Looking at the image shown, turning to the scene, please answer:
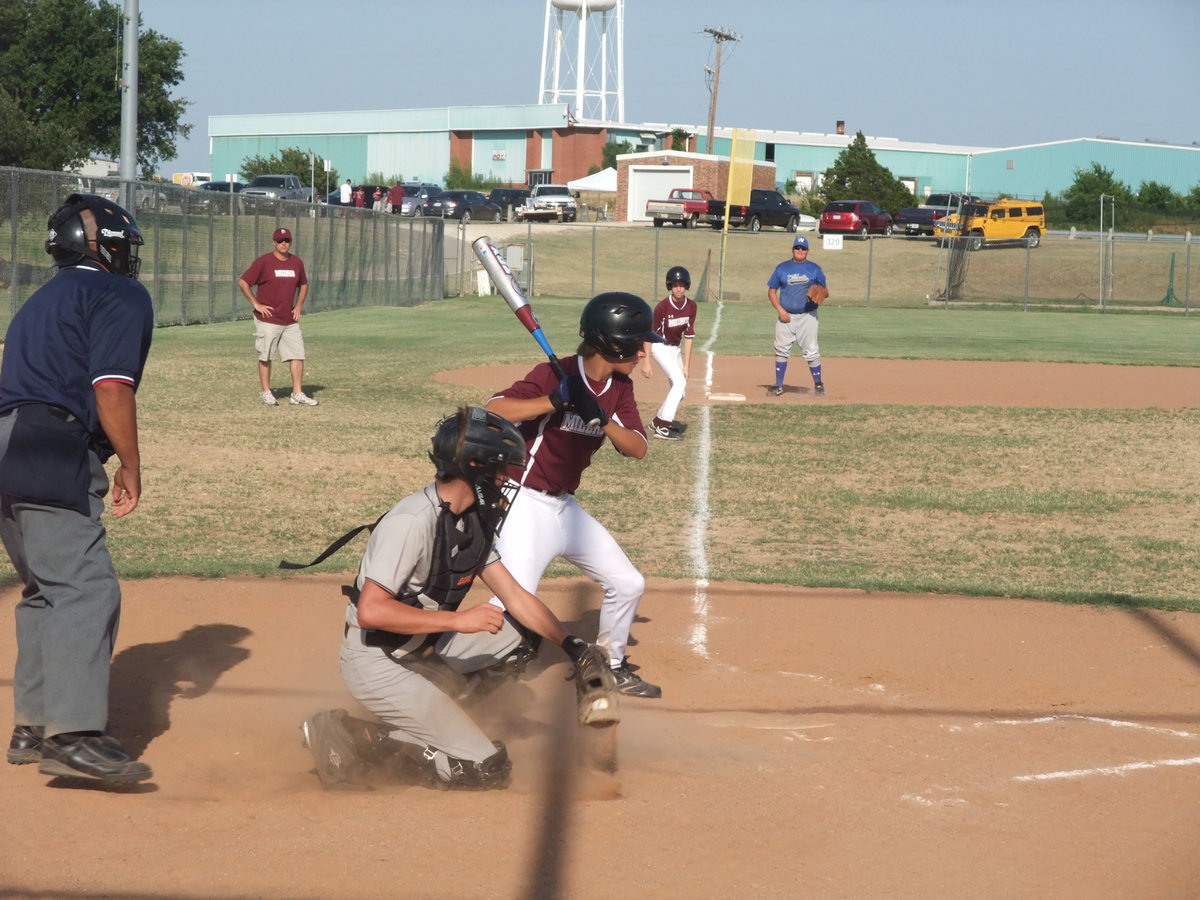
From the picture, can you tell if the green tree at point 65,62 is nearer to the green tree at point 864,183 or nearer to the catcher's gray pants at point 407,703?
the green tree at point 864,183

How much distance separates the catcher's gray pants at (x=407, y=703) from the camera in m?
4.59

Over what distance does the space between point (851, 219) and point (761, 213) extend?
12.9 ft

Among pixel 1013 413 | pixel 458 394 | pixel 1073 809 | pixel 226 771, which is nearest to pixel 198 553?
pixel 226 771

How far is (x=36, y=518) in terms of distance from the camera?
4.41 m

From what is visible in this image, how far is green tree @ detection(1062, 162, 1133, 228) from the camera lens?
233 feet

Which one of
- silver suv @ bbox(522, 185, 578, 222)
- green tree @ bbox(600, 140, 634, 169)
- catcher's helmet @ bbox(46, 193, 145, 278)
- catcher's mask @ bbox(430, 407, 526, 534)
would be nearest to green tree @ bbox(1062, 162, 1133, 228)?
green tree @ bbox(600, 140, 634, 169)

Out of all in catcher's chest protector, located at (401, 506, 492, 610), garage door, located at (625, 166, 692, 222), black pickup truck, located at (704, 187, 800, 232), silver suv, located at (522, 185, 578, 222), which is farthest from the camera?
garage door, located at (625, 166, 692, 222)

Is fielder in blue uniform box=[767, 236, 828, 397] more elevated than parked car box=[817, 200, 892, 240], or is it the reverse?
parked car box=[817, 200, 892, 240]

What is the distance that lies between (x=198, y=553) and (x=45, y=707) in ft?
12.2

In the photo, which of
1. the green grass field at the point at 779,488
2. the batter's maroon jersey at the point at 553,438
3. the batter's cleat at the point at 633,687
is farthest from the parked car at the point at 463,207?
the batter's cleat at the point at 633,687

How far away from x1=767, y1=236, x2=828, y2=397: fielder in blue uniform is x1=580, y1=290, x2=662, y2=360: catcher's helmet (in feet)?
34.5

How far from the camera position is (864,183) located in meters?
66.7

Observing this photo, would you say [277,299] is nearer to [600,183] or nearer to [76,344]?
[76,344]

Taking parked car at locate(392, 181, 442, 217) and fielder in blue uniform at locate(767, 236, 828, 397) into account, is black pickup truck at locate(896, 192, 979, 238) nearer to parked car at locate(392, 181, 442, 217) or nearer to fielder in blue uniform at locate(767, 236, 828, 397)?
parked car at locate(392, 181, 442, 217)
